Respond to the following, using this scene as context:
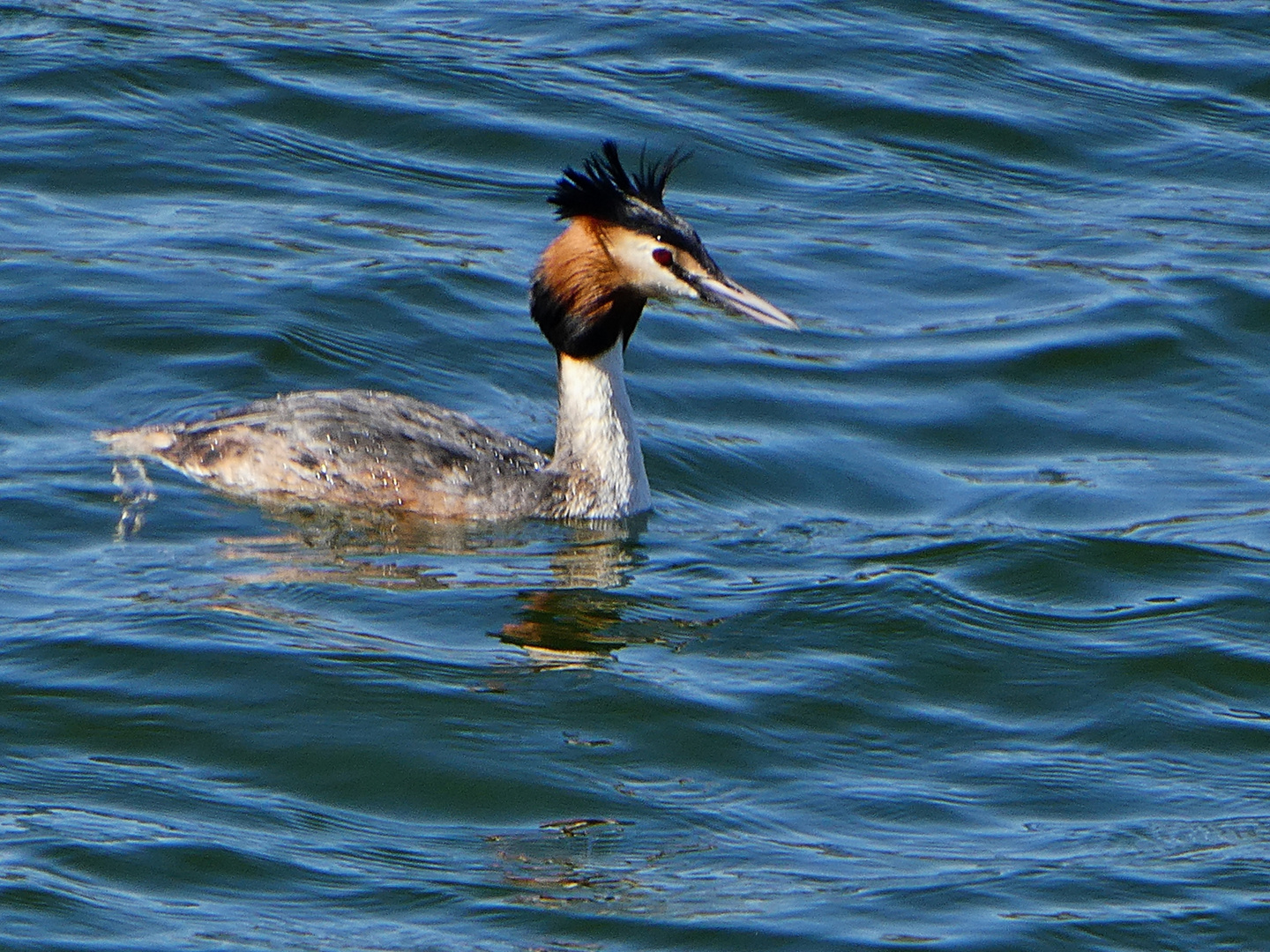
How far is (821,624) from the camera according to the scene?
8586 millimetres

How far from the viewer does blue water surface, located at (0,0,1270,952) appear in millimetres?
6621

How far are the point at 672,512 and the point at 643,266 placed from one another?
1.16 m

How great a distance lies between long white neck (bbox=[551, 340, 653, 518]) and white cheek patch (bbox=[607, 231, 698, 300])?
414mm

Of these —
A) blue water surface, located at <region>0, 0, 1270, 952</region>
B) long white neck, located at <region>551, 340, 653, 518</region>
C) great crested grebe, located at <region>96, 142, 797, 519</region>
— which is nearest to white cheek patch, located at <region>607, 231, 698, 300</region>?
great crested grebe, located at <region>96, 142, 797, 519</region>

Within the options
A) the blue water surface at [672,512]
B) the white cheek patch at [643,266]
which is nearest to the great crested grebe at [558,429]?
the white cheek patch at [643,266]

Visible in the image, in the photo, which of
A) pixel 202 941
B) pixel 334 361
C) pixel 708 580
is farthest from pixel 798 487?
pixel 202 941

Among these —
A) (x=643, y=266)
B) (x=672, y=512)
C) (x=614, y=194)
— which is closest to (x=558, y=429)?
(x=672, y=512)

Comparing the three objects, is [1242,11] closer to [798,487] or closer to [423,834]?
[798,487]

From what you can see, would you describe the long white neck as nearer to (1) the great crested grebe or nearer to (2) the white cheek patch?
(1) the great crested grebe

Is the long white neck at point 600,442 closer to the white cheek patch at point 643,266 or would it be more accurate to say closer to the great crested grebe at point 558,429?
the great crested grebe at point 558,429

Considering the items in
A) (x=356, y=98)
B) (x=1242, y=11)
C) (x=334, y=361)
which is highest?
(x=1242, y=11)

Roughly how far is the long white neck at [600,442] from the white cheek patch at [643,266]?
0.41 metres

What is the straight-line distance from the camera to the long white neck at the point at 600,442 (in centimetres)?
965

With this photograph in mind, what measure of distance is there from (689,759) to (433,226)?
6354 millimetres
